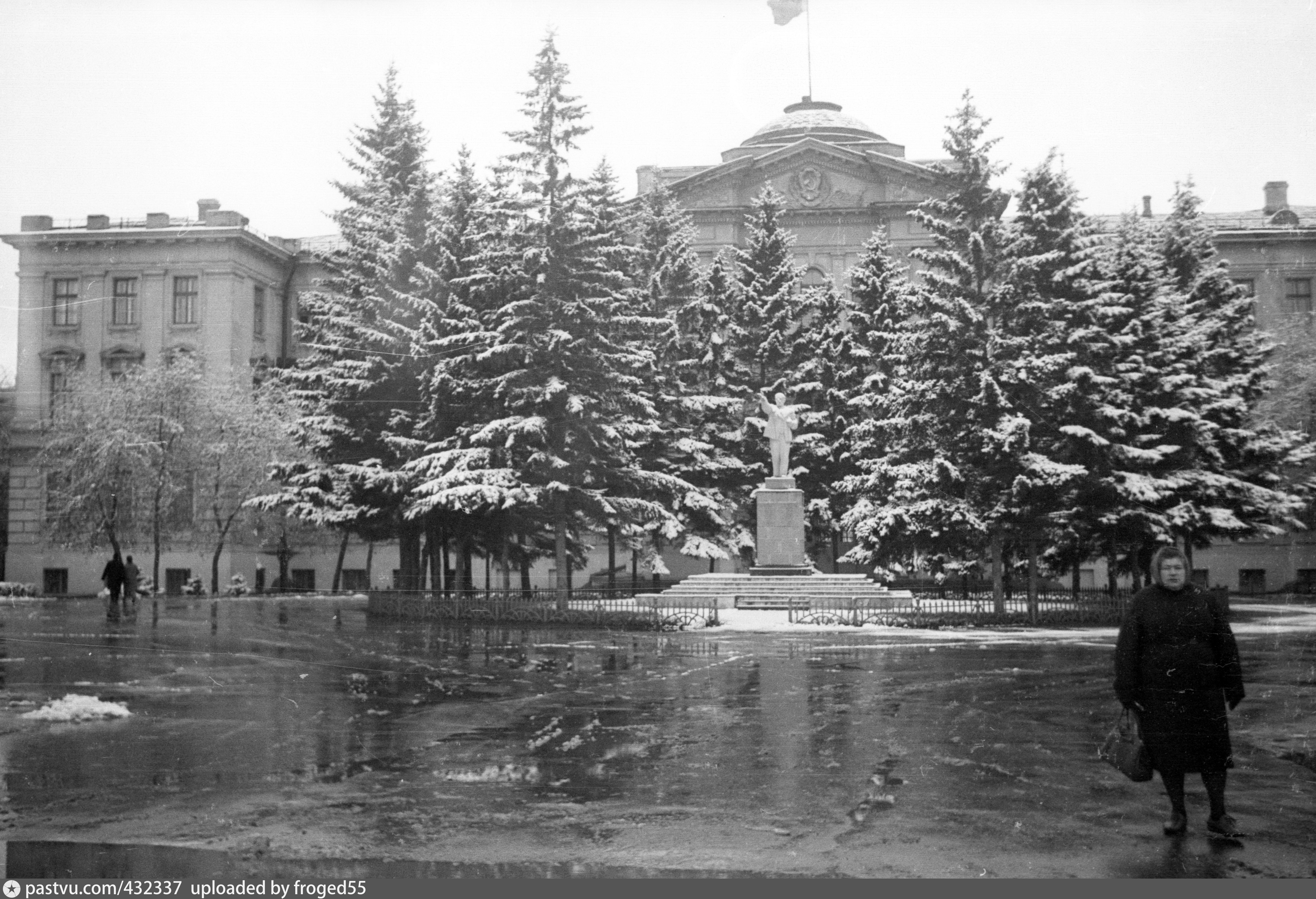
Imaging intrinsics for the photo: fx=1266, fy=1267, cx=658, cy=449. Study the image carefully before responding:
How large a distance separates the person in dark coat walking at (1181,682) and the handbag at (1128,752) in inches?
1.9

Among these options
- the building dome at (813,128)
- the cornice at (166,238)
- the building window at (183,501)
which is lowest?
the building window at (183,501)

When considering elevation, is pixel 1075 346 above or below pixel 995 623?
above

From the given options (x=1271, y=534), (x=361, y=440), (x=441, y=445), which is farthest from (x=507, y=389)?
(x=1271, y=534)

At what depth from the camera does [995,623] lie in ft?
93.9

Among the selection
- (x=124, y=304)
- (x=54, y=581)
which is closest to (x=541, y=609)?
(x=54, y=581)

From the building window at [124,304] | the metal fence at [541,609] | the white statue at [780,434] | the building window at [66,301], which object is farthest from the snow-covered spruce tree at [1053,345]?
the building window at [66,301]

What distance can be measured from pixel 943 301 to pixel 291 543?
33.3 m

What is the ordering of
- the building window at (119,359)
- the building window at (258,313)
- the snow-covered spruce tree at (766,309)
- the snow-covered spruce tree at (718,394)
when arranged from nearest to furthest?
1. the snow-covered spruce tree at (718,394)
2. the snow-covered spruce tree at (766,309)
3. the building window at (119,359)
4. the building window at (258,313)

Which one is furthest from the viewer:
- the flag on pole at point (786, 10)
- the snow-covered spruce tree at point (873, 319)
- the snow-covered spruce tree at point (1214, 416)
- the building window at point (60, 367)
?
the building window at point (60, 367)

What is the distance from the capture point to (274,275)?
55.2m

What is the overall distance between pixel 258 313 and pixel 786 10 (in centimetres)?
4528

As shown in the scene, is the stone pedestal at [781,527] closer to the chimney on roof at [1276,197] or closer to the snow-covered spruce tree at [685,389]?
the snow-covered spruce tree at [685,389]

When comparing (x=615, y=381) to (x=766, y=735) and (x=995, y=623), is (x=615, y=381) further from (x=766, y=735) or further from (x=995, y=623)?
(x=766, y=735)

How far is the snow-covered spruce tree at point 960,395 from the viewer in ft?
97.2
